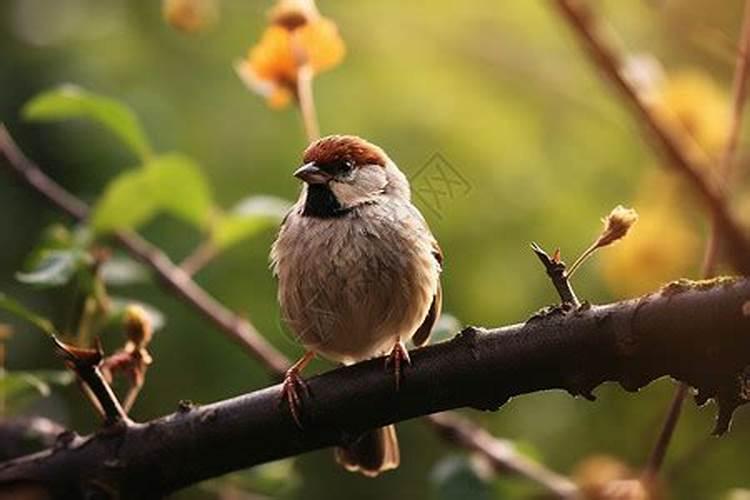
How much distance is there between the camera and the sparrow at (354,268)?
251 centimetres

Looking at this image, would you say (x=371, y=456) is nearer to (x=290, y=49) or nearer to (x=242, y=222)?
(x=242, y=222)

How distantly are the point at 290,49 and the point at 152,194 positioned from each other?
51 cm

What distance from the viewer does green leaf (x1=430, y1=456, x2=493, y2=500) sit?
2.50m

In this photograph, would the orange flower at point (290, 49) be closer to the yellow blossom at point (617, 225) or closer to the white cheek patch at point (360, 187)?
the white cheek patch at point (360, 187)

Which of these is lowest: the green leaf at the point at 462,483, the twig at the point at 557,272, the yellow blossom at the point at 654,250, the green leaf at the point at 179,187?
the twig at the point at 557,272

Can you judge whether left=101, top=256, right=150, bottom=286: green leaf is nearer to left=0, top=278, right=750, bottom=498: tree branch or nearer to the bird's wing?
the bird's wing

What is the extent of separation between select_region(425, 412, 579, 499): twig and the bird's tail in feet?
0.39

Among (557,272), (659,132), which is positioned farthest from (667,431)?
(659,132)

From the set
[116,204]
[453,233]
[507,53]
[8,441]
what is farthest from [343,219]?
[507,53]

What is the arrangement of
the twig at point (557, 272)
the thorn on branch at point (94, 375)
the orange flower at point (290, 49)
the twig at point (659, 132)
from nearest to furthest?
the twig at point (659, 132)
the twig at point (557, 272)
the thorn on branch at point (94, 375)
the orange flower at point (290, 49)

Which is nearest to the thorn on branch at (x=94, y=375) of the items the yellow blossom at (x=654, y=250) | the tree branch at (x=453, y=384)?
the tree branch at (x=453, y=384)

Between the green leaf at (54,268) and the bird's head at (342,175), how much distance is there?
50 centimetres

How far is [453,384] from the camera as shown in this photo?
169 centimetres

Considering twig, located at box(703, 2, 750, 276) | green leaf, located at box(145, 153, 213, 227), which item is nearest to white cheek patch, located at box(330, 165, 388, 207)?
green leaf, located at box(145, 153, 213, 227)
